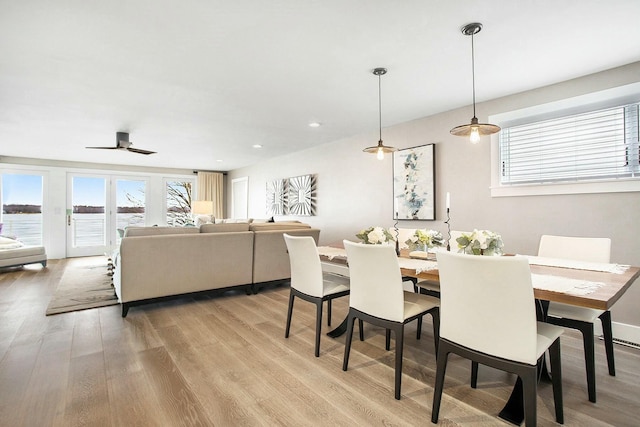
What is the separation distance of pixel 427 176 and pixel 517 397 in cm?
262

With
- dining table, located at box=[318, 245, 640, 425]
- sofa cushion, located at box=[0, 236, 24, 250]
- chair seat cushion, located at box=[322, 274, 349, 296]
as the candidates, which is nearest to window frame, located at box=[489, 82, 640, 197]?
dining table, located at box=[318, 245, 640, 425]

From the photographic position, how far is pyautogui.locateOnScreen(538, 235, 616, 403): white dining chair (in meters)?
1.71

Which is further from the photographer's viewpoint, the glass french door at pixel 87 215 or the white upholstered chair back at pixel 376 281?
the glass french door at pixel 87 215

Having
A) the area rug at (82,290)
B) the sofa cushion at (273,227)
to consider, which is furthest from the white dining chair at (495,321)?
the area rug at (82,290)

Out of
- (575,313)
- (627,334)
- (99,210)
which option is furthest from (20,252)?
(627,334)

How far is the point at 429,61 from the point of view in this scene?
2.43 meters

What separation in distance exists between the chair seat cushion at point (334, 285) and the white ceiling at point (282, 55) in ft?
5.84

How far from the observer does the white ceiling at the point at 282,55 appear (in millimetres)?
1832

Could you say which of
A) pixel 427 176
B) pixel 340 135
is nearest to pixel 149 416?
pixel 427 176

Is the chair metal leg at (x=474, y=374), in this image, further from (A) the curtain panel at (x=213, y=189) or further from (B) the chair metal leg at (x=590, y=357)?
(A) the curtain panel at (x=213, y=189)

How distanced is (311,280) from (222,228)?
71.8 inches

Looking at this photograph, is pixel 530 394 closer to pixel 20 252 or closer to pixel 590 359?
pixel 590 359

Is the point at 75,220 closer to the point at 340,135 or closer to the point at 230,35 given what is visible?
the point at 340,135

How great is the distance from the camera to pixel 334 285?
2473mm
